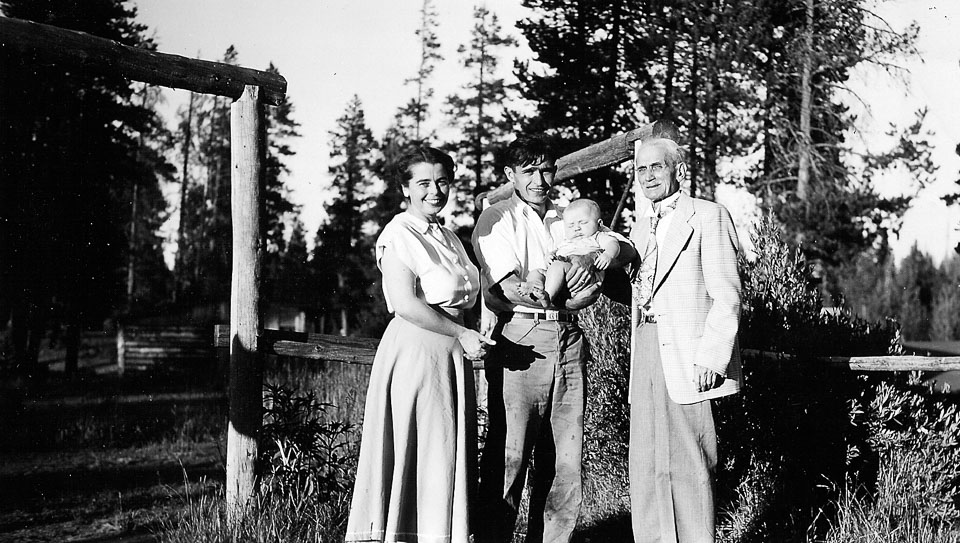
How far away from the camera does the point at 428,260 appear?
3.71 m

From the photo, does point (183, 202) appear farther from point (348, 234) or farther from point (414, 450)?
point (414, 450)

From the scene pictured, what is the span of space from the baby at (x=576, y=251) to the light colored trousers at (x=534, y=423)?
226 mm

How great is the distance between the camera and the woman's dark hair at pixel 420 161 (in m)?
3.80

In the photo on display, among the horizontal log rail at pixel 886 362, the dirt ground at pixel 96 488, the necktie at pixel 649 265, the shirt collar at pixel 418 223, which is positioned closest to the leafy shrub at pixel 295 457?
the dirt ground at pixel 96 488

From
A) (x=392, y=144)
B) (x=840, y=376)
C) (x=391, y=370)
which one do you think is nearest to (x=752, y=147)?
(x=392, y=144)

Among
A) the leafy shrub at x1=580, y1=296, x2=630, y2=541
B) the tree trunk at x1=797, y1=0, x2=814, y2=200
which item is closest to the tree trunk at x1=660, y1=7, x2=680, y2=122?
the tree trunk at x1=797, y1=0, x2=814, y2=200

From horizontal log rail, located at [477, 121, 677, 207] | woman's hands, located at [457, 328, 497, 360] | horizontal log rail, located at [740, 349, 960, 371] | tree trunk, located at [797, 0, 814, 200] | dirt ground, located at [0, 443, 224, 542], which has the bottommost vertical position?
dirt ground, located at [0, 443, 224, 542]

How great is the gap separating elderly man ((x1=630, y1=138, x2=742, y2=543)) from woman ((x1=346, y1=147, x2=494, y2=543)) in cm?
79

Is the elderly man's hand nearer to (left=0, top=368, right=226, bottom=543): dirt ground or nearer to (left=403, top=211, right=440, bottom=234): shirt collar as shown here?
(left=403, top=211, right=440, bottom=234): shirt collar

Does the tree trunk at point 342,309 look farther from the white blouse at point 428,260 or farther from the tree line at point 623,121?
the white blouse at point 428,260

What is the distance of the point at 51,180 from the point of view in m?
19.5

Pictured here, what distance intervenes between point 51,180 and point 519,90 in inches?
489

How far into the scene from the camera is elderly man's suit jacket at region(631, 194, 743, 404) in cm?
354

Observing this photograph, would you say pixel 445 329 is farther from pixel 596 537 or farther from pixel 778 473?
pixel 778 473
